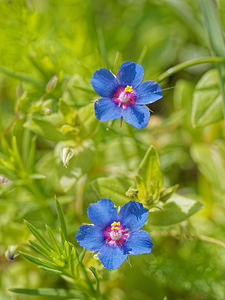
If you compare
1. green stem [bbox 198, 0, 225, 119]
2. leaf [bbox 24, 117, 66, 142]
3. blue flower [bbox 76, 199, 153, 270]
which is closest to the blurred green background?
leaf [bbox 24, 117, 66, 142]

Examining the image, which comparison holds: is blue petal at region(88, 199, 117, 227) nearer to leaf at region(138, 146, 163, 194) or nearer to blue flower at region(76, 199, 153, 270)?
blue flower at region(76, 199, 153, 270)

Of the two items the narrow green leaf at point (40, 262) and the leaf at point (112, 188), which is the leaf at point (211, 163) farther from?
the narrow green leaf at point (40, 262)

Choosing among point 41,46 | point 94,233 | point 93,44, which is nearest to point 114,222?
point 94,233

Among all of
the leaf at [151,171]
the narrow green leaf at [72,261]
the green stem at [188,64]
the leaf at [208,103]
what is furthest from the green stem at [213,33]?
the narrow green leaf at [72,261]

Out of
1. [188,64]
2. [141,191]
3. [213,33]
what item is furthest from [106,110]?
[213,33]

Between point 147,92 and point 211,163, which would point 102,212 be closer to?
point 147,92

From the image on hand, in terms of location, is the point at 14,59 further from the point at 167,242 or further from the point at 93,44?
the point at 167,242
